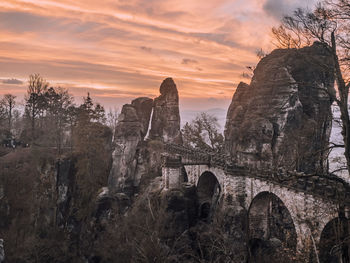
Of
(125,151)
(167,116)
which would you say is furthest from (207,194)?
(167,116)

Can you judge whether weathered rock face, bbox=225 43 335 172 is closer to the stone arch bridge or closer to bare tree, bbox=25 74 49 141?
the stone arch bridge

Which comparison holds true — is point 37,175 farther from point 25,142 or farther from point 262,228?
point 262,228

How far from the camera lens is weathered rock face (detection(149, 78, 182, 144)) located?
47688mm

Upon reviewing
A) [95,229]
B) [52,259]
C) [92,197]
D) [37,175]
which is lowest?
[52,259]

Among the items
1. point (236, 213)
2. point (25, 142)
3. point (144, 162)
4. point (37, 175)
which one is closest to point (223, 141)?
point (144, 162)

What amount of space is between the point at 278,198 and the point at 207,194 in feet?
28.3

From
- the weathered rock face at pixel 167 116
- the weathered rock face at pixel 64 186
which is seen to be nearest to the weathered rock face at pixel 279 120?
the weathered rock face at pixel 167 116

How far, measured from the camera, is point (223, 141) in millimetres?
46156

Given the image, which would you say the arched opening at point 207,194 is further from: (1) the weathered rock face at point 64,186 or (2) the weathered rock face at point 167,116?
(1) the weathered rock face at point 64,186

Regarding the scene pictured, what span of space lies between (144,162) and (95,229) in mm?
11253

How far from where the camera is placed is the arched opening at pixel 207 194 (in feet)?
94.3

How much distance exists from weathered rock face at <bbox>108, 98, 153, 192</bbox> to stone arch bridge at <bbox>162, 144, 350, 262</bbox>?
5.82m

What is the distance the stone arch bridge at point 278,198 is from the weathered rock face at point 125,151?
229 inches

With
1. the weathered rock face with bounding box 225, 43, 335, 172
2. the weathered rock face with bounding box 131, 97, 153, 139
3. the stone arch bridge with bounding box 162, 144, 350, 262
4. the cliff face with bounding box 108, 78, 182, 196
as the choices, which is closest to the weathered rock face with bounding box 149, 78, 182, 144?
the weathered rock face with bounding box 131, 97, 153, 139
